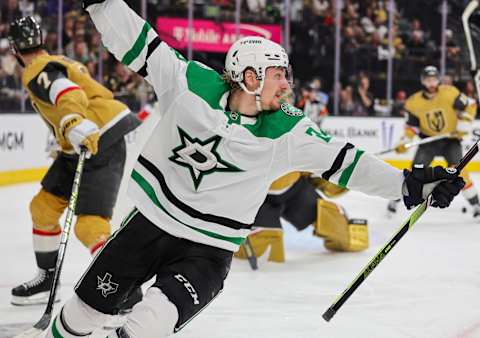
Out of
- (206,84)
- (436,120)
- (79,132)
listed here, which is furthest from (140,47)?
(436,120)

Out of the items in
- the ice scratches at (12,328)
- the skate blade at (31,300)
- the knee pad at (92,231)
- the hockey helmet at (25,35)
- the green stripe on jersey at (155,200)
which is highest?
the hockey helmet at (25,35)

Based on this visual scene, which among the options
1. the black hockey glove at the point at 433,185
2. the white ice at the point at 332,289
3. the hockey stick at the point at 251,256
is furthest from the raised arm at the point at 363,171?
the hockey stick at the point at 251,256

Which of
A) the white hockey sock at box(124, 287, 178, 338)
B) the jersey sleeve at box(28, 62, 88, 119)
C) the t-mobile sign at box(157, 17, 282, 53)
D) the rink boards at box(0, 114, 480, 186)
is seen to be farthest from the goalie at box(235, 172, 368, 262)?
the t-mobile sign at box(157, 17, 282, 53)

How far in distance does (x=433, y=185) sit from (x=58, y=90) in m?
1.42

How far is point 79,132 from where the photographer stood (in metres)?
2.82

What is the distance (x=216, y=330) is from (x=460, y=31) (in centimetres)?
133

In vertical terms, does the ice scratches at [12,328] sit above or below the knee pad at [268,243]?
above

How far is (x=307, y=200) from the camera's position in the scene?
4371 millimetres

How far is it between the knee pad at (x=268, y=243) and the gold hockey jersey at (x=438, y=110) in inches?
100

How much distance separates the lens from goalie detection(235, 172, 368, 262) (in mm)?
4133

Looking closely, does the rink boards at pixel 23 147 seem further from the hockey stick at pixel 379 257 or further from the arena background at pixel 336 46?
the hockey stick at pixel 379 257

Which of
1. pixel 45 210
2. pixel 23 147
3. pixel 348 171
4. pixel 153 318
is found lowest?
pixel 23 147

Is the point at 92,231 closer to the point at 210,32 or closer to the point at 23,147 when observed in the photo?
the point at 23,147

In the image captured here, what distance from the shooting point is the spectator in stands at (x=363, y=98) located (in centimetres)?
984
